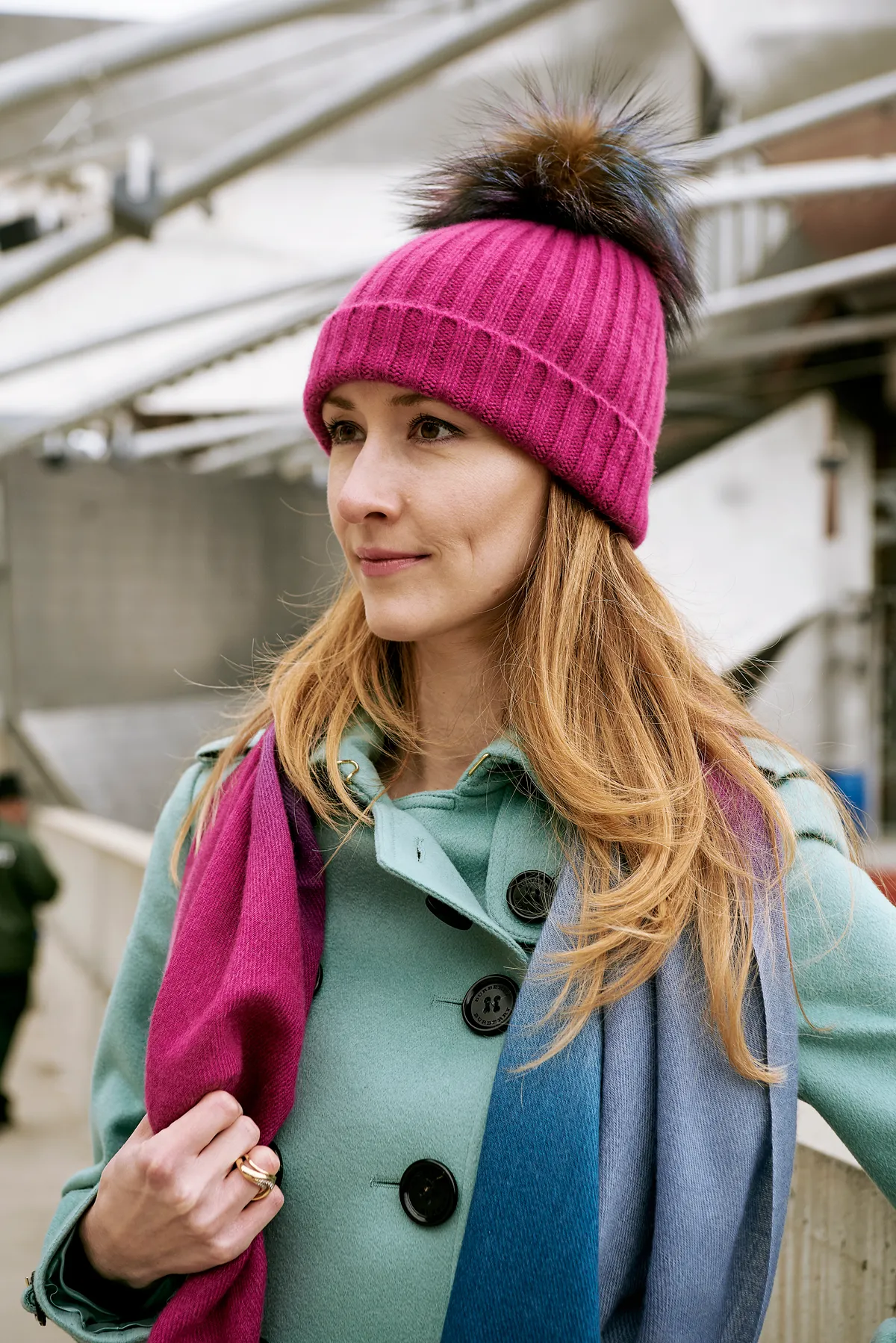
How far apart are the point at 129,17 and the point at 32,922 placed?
33.3 ft

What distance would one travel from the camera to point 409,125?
1323cm

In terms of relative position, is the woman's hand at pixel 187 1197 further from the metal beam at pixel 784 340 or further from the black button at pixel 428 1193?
the metal beam at pixel 784 340

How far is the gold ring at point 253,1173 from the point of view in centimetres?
129

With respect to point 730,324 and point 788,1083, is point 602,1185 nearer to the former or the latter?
point 788,1083

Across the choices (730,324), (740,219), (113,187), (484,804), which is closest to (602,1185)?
(484,804)

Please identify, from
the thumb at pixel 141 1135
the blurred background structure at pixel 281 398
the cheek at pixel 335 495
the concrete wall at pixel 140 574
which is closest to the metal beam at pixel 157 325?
the blurred background structure at pixel 281 398

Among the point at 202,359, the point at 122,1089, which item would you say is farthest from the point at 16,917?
the point at 122,1089

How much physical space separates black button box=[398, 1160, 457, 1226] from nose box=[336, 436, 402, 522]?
79cm

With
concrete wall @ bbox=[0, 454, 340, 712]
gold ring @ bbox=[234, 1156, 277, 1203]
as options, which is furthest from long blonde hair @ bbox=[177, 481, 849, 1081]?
concrete wall @ bbox=[0, 454, 340, 712]

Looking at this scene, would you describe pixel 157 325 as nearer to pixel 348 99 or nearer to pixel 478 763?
pixel 348 99

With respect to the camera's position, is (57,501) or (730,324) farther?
(57,501)

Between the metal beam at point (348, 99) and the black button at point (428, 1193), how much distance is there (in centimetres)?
431

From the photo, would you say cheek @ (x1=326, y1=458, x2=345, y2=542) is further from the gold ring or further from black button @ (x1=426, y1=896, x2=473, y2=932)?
the gold ring

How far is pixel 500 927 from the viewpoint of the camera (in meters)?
1.40
